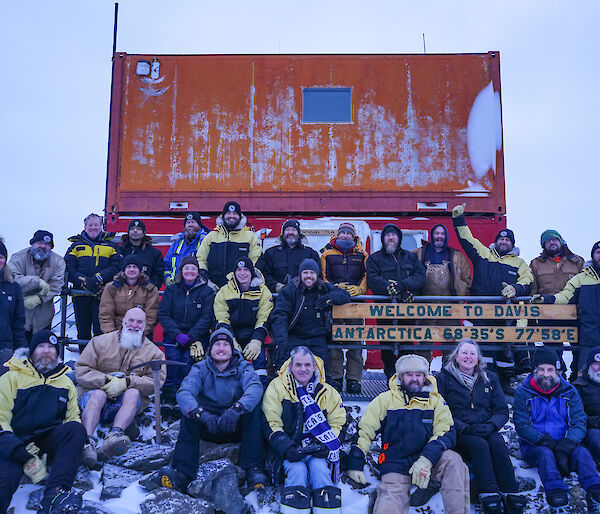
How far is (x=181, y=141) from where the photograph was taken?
29.9 feet

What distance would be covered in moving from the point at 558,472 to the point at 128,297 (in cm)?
469

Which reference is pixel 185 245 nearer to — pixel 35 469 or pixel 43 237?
pixel 43 237

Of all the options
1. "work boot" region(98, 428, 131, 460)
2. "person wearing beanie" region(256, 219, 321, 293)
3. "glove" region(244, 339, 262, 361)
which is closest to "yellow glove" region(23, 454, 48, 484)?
"work boot" region(98, 428, 131, 460)

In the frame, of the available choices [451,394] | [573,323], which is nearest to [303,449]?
[451,394]

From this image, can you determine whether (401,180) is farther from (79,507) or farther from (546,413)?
(79,507)

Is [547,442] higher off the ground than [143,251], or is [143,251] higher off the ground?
[143,251]

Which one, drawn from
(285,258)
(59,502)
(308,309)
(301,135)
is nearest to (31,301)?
(285,258)

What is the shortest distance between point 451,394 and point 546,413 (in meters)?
0.90

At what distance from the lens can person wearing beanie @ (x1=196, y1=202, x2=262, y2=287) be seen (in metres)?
6.83

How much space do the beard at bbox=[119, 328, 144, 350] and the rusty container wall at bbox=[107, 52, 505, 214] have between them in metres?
3.52

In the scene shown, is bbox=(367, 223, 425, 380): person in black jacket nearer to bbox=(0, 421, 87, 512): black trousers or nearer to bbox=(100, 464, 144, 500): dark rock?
bbox=(100, 464, 144, 500): dark rock

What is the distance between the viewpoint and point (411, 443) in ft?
14.8

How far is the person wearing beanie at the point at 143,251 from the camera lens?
23.5 feet

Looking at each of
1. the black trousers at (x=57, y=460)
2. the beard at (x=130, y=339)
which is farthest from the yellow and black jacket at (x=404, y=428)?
the beard at (x=130, y=339)
